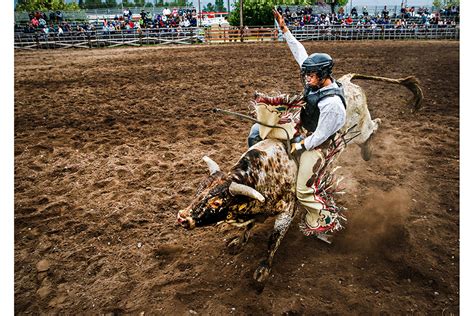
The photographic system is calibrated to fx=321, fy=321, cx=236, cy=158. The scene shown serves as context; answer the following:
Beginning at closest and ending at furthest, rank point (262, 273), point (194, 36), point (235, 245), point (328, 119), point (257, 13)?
point (328, 119), point (262, 273), point (235, 245), point (194, 36), point (257, 13)

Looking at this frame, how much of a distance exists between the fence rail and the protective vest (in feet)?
69.0

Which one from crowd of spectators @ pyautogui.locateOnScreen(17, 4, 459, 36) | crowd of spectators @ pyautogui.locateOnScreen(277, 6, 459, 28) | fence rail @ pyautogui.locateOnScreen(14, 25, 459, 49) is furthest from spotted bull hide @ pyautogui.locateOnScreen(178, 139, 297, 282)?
crowd of spectators @ pyautogui.locateOnScreen(277, 6, 459, 28)

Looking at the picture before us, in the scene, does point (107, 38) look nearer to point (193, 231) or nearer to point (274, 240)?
point (193, 231)

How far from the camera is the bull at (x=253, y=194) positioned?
8.74ft

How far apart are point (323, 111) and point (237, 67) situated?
995cm

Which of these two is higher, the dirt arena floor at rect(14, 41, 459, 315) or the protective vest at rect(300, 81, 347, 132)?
the protective vest at rect(300, 81, 347, 132)

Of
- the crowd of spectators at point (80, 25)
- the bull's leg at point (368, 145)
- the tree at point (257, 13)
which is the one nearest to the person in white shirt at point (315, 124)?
the bull's leg at point (368, 145)

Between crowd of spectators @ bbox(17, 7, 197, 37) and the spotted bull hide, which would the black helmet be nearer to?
the spotted bull hide

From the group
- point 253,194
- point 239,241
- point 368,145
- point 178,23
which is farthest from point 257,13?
point 253,194

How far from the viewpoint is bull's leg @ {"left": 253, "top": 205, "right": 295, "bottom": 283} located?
3.11 m

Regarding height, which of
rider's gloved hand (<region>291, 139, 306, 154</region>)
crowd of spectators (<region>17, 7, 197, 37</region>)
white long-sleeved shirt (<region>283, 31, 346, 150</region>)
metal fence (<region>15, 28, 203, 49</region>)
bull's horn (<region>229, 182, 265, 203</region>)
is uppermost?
crowd of spectators (<region>17, 7, 197, 37</region>)

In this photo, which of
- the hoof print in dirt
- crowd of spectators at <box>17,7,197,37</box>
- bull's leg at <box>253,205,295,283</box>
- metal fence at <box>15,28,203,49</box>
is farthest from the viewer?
crowd of spectators at <box>17,7,197,37</box>

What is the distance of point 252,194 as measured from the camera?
258cm

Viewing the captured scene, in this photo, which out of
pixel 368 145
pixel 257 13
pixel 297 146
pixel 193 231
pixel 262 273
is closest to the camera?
pixel 297 146
